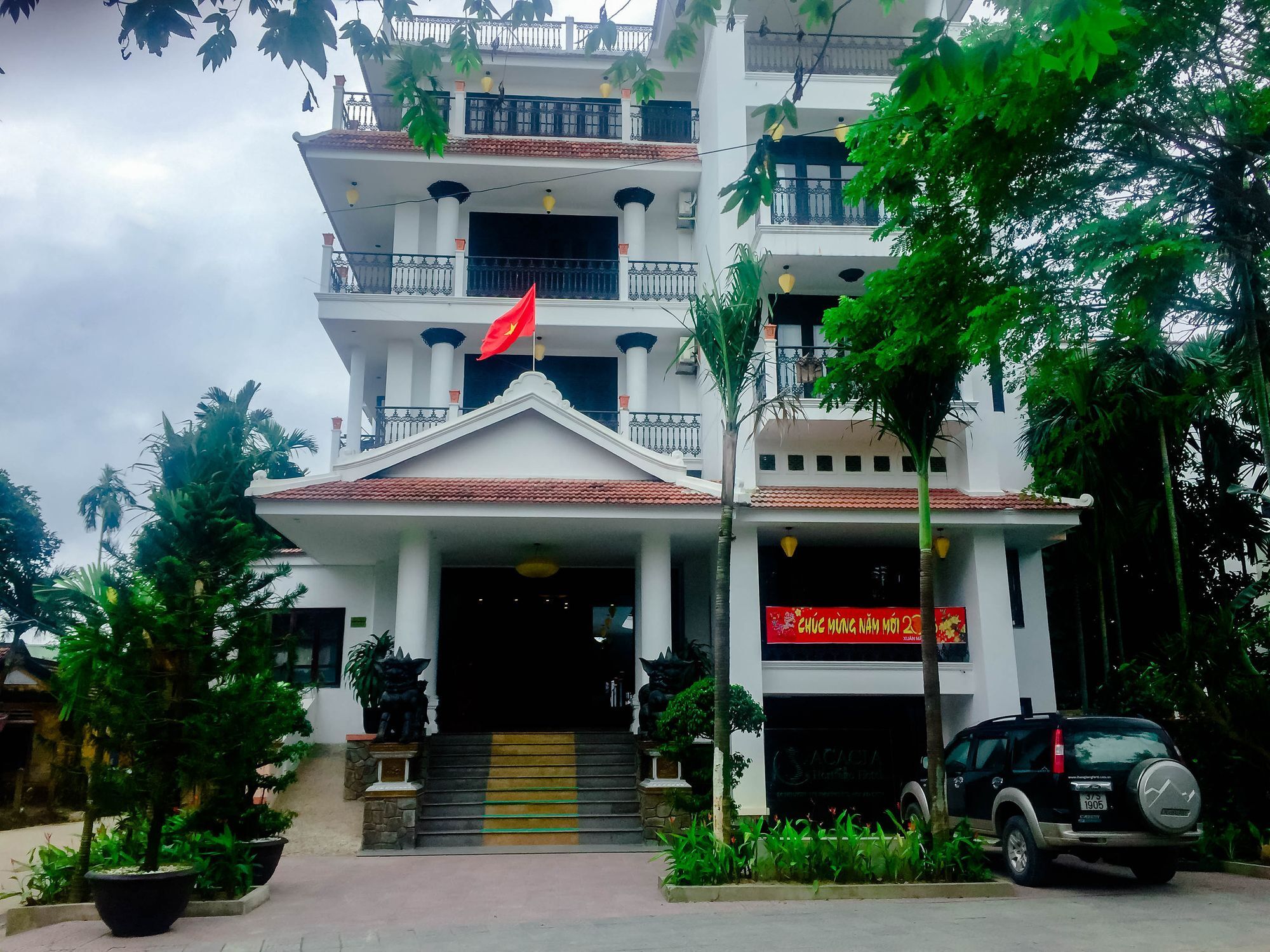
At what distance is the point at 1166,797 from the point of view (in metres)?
8.46

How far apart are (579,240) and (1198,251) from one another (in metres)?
14.2

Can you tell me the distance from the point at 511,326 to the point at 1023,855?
1116 centimetres

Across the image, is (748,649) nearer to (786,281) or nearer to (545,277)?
(786,281)

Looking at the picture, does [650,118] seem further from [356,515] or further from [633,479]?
[356,515]

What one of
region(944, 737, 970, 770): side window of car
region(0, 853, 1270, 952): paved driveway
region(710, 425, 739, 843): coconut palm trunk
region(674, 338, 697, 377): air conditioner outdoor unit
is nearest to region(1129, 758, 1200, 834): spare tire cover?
region(0, 853, 1270, 952): paved driveway

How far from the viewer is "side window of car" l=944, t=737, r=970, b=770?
35.5 ft

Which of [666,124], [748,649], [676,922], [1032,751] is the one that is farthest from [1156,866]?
[666,124]

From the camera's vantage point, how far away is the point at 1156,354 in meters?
16.1

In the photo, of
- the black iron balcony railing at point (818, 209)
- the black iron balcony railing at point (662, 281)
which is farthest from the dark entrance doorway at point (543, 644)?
the black iron balcony railing at point (818, 209)

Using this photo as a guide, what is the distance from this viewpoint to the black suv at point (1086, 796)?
8500 mm

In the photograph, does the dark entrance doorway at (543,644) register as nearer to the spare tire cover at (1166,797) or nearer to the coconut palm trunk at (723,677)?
the coconut palm trunk at (723,677)

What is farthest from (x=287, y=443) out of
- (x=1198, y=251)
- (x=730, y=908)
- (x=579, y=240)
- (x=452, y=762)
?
(x=1198, y=251)

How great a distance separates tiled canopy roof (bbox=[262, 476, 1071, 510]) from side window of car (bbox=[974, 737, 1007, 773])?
16.3 ft

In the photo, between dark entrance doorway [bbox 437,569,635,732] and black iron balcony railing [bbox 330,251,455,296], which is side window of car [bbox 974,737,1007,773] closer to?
dark entrance doorway [bbox 437,569,635,732]
